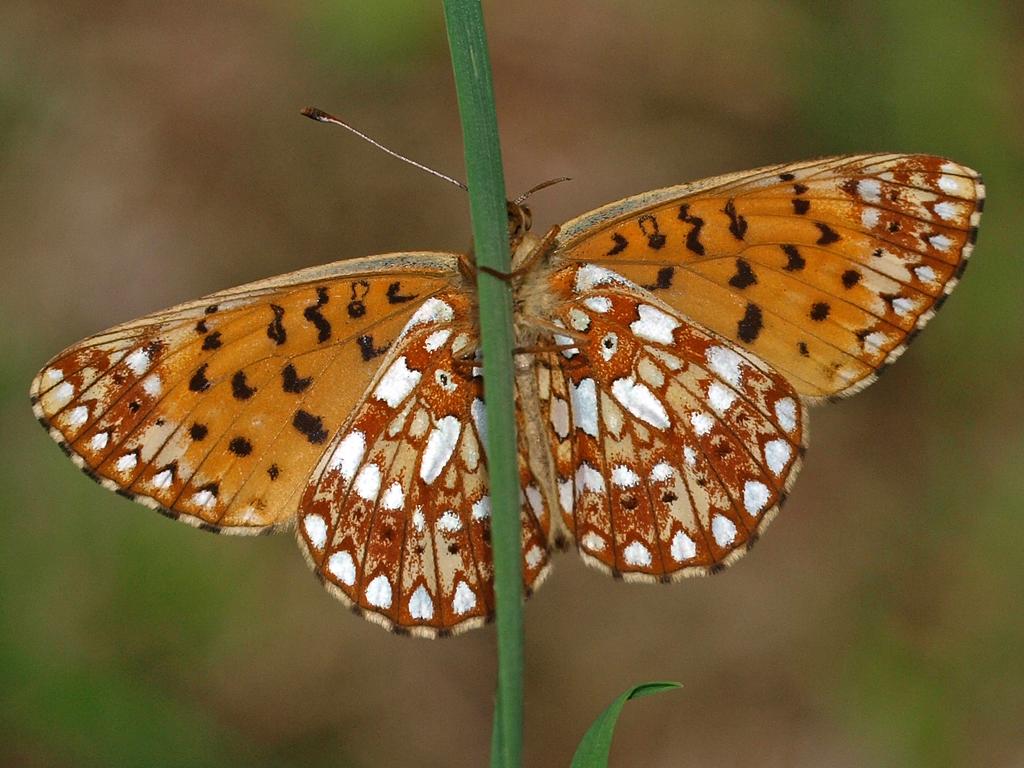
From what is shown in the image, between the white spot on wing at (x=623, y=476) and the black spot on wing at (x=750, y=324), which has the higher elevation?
the black spot on wing at (x=750, y=324)

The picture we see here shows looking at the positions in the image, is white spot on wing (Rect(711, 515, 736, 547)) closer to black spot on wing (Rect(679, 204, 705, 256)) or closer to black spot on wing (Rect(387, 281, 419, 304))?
black spot on wing (Rect(679, 204, 705, 256))

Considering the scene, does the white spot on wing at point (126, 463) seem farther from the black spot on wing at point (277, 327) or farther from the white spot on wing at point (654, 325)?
the white spot on wing at point (654, 325)

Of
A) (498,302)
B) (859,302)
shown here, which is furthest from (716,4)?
(498,302)

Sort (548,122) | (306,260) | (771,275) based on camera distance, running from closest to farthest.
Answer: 1. (771,275)
2. (306,260)
3. (548,122)

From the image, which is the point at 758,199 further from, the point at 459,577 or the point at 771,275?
the point at 459,577

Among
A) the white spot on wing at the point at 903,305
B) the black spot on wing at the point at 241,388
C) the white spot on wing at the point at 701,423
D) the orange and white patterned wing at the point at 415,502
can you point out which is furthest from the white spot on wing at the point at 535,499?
the white spot on wing at the point at 903,305

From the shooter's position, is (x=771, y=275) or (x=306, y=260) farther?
(x=306, y=260)

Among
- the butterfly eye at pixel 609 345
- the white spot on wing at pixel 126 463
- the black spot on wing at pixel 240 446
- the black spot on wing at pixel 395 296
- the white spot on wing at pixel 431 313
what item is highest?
the black spot on wing at pixel 395 296

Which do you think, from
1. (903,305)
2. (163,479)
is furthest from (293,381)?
(903,305)
